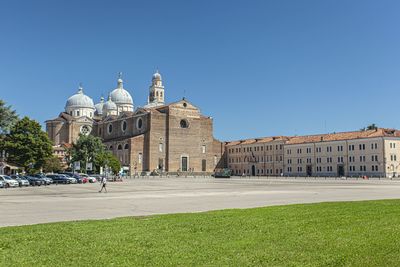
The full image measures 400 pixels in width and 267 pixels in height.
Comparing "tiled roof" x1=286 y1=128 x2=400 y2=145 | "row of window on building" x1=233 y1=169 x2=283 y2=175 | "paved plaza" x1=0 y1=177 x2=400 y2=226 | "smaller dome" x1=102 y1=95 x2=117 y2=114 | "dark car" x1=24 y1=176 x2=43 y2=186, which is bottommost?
"paved plaza" x1=0 y1=177 x2=400 y2=226

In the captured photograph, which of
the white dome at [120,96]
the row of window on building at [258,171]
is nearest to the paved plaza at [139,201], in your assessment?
the row of window on building at [258,171]

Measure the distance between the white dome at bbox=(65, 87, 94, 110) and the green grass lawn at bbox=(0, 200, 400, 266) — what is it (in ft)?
451

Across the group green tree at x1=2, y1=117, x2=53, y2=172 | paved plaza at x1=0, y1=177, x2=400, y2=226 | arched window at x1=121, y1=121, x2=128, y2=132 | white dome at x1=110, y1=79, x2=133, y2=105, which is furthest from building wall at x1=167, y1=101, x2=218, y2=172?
paved plaza at x1=0, y1=177, x2=400, y2=226

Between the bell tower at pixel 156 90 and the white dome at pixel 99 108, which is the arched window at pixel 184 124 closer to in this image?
the bell tower at pixel 156 90

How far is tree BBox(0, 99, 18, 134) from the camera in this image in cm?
6150

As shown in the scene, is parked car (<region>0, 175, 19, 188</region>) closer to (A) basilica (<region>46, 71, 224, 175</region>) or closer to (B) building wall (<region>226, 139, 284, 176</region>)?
(A) basilica (<region>46, 71, 224, 175</region>)

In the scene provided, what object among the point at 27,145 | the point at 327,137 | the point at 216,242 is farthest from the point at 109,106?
the point at 216,242

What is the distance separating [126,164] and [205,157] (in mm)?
24346

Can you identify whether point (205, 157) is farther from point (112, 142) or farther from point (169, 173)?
point (112, 142)

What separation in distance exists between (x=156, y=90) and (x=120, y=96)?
12.2 meters

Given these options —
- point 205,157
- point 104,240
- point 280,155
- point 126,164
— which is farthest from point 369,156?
point 104,240

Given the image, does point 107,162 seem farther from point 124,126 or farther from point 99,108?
point 99,108

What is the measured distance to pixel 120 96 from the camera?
518 ft

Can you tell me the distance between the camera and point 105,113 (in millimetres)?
153250
